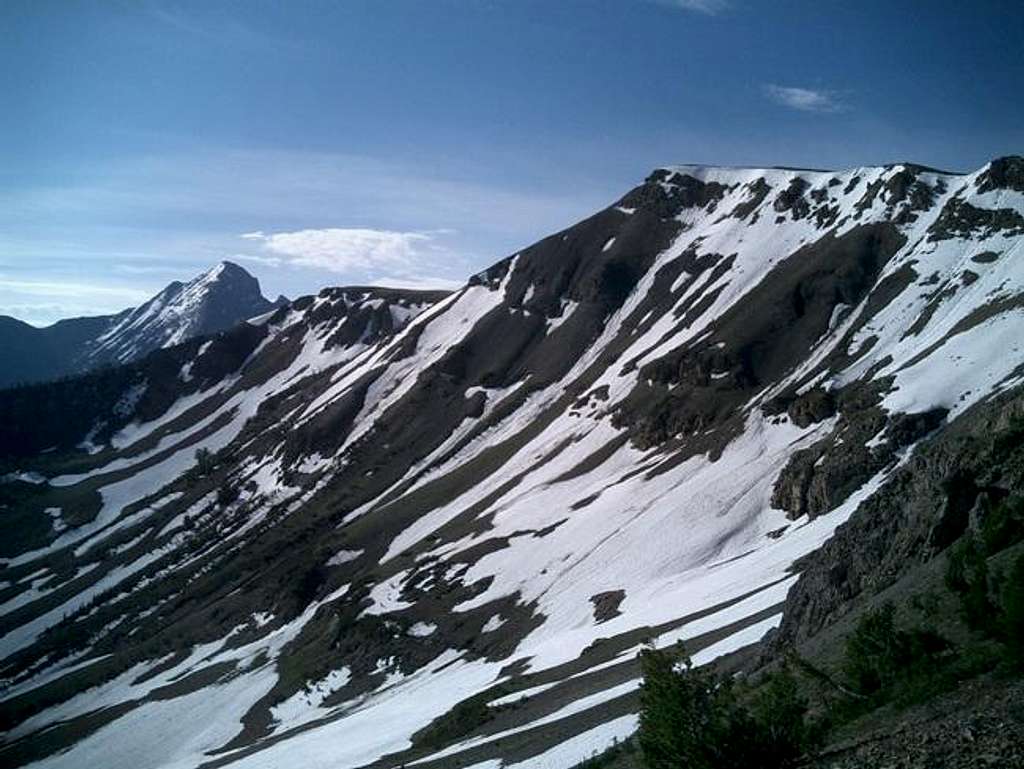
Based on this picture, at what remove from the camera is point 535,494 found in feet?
328

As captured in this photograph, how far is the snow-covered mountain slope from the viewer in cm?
→ 5472

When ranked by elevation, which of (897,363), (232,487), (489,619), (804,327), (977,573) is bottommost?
(489,619)

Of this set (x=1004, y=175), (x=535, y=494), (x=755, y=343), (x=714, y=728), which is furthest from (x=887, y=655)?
(x=1004, y=175)

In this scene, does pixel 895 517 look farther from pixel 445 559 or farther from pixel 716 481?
pixel 445 559

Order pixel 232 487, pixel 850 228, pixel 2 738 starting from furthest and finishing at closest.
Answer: pixel 232 487
pixel 850 228
pixel 2 738

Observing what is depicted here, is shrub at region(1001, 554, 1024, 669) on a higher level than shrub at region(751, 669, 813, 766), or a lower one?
higher

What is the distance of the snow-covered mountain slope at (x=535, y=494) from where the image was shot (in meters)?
54.7

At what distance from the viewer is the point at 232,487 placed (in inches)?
6344

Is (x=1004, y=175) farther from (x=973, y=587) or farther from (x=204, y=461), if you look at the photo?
(x=204, y=461)

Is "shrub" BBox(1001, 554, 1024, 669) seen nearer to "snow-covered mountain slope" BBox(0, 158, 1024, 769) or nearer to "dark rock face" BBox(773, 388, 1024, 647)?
"dark rock face" BBox(773, 388, 1024, 647)

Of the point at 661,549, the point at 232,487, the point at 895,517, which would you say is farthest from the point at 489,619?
the point at 232,487

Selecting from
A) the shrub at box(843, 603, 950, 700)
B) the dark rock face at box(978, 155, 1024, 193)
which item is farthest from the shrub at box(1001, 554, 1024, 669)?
the dark rock face at box(978, 155, 1024, 193)

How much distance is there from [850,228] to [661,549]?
85187 mm

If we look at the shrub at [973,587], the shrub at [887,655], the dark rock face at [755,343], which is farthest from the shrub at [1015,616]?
the dark rock face at [755,343]
